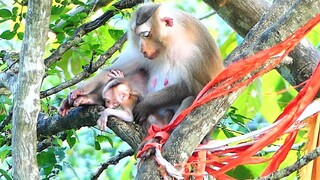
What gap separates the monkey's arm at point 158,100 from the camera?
2579mm

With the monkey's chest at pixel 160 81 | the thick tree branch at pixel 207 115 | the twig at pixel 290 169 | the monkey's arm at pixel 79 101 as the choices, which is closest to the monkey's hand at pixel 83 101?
the monkey's arm at pixel 79 101

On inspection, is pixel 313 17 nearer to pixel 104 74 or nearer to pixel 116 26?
pixel 104 74

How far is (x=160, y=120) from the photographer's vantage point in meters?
2.59

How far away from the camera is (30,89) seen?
1964mm

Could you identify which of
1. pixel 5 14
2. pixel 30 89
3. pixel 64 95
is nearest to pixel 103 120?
pixel 30 89

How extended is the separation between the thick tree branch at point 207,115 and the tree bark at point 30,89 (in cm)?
31

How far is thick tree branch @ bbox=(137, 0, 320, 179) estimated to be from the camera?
73.5 inches

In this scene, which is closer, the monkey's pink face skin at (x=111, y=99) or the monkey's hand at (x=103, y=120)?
the monkey's hand at (x=103, y=120)

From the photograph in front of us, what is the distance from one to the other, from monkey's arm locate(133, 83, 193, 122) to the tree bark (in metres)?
0.65

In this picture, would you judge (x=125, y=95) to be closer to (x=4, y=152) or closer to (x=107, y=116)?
(x=107, y=116)

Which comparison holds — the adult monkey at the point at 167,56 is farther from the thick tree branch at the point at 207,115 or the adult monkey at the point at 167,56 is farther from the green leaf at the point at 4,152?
the thick tree branch at the point at 207,115

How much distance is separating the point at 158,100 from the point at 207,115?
742 millimetres

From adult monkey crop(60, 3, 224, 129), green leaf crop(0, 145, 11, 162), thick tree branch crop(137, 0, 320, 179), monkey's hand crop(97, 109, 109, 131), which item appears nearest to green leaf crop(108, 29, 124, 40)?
adult monkey crop(60, 3, 224, 129)

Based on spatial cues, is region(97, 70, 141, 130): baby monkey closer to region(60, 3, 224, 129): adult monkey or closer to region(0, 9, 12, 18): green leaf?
region(60, 3, 224, 129): adult monkey
